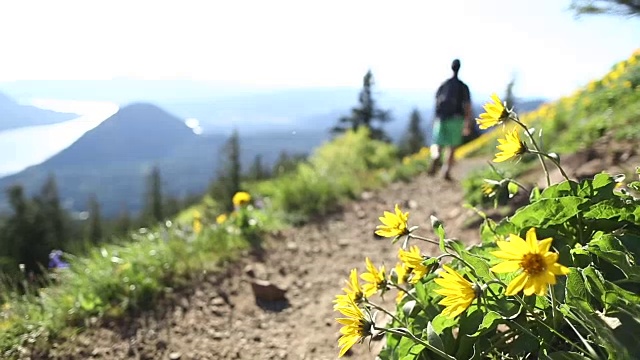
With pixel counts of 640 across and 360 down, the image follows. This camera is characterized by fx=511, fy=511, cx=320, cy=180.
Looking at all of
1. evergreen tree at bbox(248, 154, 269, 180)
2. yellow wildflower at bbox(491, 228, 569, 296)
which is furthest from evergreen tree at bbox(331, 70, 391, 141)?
yellow wildflower at bbox(491, 228, 569, 296)

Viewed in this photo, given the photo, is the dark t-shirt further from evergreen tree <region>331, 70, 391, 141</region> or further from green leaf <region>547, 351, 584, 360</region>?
evergreen tree <region>331, 70, 391, 141</region>

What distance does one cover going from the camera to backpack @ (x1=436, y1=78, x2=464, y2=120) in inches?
205

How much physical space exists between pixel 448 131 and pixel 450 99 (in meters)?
0.88

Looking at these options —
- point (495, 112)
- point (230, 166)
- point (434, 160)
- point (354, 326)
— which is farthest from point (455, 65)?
point (230, 166)

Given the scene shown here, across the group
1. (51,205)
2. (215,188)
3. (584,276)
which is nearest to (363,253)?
(584,276)

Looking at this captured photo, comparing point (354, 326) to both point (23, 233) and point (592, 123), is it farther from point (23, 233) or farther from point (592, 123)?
point (23, 233)

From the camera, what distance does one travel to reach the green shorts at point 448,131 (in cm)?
610

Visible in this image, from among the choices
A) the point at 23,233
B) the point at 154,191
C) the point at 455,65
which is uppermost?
the point at 455,65

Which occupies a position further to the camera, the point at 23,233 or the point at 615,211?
the point at 23,233

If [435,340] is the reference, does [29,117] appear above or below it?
above

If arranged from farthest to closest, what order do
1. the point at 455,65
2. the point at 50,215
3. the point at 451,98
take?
the point at 50,215, the point at 451,98, the point at 455,65

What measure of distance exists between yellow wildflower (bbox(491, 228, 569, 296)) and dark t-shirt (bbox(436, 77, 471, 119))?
12.9 feet

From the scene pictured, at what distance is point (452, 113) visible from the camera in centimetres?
586

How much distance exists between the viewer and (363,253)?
14.7 feet
